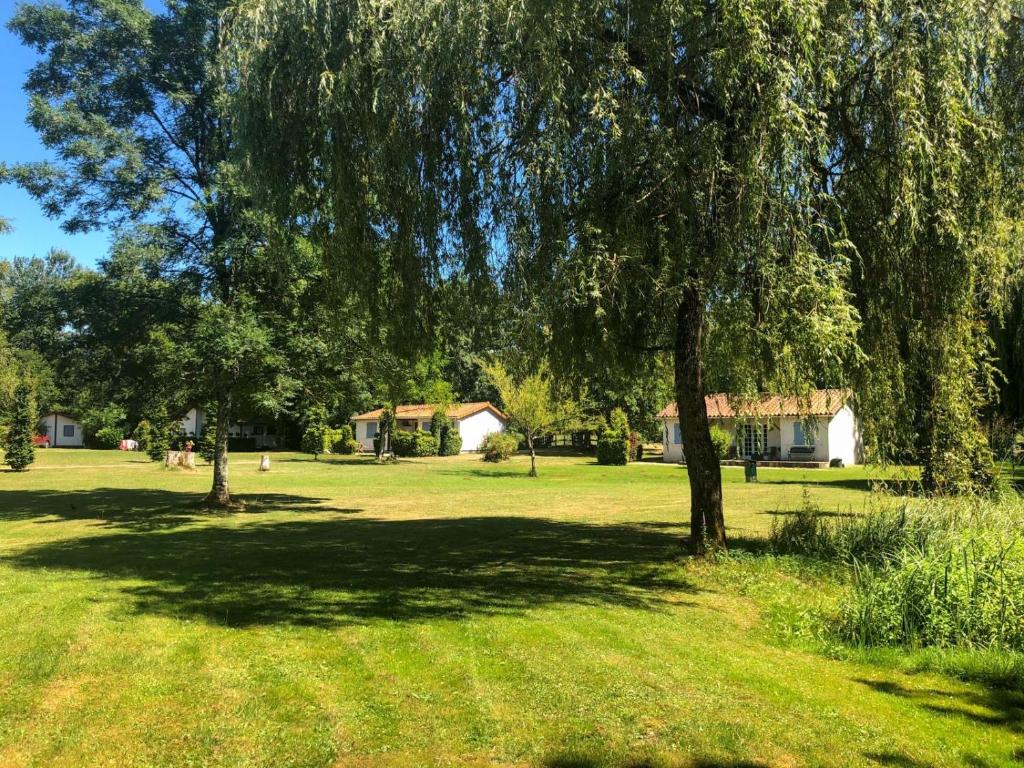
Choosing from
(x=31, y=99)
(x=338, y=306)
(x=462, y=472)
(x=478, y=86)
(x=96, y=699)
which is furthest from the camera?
(x=462, y=472)

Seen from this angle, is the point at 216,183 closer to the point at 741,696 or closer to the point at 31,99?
the point at 31,99

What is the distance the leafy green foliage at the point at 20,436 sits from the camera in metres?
29.9

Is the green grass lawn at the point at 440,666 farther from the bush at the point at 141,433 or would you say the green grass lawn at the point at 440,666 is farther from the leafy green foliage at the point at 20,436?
the bush at the point at 141,433

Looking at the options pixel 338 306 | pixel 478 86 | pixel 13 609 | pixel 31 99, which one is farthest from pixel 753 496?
pixel 31 99

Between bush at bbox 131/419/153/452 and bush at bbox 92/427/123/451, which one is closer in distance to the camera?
bush at bbox 131/419/153/452

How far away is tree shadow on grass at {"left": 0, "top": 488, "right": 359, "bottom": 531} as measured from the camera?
15.3 metres

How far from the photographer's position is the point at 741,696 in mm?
4758

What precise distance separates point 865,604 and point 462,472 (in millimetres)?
27994

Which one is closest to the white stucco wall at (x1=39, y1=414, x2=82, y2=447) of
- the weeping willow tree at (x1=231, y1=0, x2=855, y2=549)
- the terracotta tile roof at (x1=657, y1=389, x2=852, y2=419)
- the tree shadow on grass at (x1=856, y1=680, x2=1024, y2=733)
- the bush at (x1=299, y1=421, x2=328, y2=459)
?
the bush at (x1=299, y1=421, x2=328, y2=459)

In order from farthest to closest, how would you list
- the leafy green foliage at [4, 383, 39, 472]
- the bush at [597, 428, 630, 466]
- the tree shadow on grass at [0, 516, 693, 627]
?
1. the bush at [597, 428, 630, 466]
2. the leafy green foliage at [4, 383, 39, 472]
3. the tree shadow on grass at [0, 516, 693, 627]

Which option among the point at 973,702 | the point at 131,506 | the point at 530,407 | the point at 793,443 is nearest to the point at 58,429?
the point at 530,407

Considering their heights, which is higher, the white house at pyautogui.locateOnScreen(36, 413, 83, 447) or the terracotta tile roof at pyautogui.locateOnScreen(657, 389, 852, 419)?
the terracotta tile roof at pyautogui.locateOnScreen(657, 389, 852, 419)

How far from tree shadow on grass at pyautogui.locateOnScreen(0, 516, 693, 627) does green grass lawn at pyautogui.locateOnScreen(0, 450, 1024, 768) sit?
0.06 meters

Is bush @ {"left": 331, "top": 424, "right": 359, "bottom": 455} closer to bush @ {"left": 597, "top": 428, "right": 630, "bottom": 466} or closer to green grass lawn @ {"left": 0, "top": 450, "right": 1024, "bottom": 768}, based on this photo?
bush @ {"left": 597, "top": 428, "right": 630, "bottom": 466}
